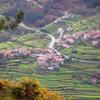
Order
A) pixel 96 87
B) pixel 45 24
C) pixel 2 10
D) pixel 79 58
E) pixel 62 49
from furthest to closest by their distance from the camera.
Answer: pixel 2 10 < pixel 45 24 < pixel 62 49 < pixel 79 58 < pixel 96 87

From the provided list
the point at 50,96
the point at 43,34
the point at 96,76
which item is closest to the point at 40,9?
the point at 43,34

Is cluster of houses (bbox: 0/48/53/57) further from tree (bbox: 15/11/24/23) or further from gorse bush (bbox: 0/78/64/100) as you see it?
gorse bush (bbox: 0/78/64/100)

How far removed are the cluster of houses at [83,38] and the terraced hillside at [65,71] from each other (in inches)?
89.6

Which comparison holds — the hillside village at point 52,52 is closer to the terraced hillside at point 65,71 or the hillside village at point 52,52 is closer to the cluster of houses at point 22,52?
the cluster of houses at point 22,52

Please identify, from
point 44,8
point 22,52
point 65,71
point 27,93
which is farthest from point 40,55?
point 27,93

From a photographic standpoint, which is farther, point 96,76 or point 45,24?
point 45,24

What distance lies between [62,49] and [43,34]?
7.60 metres

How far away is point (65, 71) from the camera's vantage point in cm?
5703

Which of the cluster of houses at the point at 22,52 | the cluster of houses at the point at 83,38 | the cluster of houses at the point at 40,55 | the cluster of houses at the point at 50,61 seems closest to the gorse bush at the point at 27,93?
the cluster of houses at the point at 50,61

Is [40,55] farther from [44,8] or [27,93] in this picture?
[27,93]

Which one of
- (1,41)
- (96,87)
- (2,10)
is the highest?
(2,10)

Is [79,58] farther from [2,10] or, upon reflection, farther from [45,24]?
[2,10]

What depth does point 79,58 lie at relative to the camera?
2437 inches

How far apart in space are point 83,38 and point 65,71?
1702 cm
